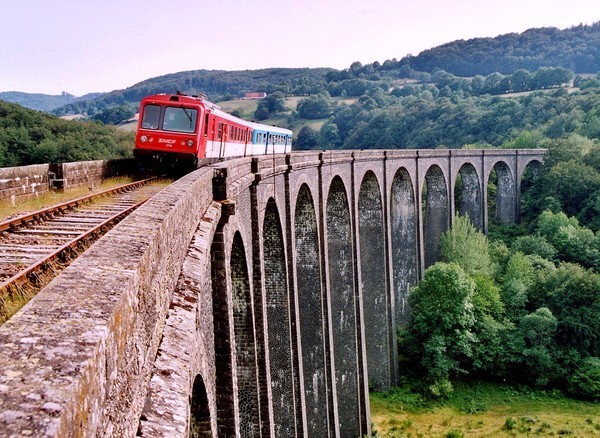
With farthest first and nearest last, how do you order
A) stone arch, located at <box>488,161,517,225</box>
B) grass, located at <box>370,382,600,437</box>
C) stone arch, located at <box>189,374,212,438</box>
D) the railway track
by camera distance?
stone arch, located at <box>488,161,517,225</box> < grass, located at <box>370,382,600,437</box> < stone arch, located at <box>189,374,212,438</box> < the railway track

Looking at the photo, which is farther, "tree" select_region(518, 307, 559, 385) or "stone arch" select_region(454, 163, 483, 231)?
"stone arch" select_region(454, 163, 483, 231)

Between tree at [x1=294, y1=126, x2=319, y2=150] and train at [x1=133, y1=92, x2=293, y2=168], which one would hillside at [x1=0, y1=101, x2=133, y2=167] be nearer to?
train at [x1=133, y1=92, x2=293, y2=168]

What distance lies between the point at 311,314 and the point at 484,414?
36.0 feet

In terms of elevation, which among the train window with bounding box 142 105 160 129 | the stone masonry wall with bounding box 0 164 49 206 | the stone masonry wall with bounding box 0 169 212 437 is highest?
the train window with bounding box 142 105 160 129

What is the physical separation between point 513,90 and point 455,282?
88.2 m

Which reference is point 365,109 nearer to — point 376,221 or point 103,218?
point 376,221

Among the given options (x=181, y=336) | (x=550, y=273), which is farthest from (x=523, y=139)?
(x=181, y=336)

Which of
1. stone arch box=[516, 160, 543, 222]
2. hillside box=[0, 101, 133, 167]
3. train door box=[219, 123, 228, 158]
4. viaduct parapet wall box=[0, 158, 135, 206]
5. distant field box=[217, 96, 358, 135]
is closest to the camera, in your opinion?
viaduct parapet wall box=[0, 158, 135, 206]

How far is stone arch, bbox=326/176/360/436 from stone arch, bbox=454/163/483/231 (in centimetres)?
2092

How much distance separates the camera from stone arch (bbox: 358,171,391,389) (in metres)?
25.0

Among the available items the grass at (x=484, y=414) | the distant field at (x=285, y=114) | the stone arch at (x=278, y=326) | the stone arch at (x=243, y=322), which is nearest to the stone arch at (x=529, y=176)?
the grass at (x=484, y=414)

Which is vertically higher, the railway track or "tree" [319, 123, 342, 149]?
"tree" [319, 123, 342, 149]

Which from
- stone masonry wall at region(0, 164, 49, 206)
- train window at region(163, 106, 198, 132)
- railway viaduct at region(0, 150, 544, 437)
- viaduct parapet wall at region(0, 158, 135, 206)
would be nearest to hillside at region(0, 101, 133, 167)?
railway viaduct at region(0, 150, 544, 437)

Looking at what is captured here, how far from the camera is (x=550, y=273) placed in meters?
29.9
